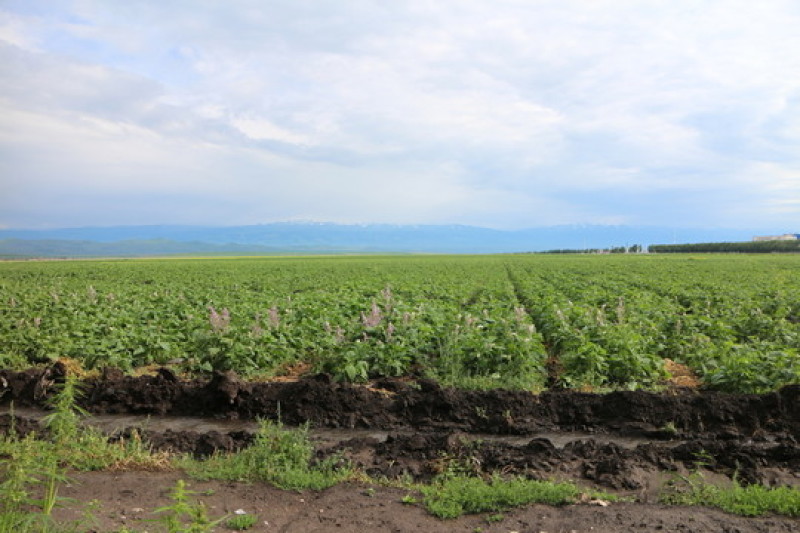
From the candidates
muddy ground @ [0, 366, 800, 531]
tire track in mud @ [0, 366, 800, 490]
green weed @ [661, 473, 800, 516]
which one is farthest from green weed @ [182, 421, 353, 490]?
green weed @ [661, 473, 800, 516]

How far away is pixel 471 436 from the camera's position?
7320 mm

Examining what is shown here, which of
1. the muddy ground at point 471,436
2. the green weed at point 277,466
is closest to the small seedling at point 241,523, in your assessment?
the muddy ground at point 471,436

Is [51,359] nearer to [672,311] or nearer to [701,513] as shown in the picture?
[701,513]

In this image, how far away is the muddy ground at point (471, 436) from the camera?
4898mm

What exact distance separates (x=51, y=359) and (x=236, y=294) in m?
11.2

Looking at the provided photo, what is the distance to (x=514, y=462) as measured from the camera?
5.95 meters

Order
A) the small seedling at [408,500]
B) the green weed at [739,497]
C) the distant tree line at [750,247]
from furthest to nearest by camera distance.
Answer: the distant tree line at [750,247] → the small seedling at [408,500] → the green weed at [739,497]

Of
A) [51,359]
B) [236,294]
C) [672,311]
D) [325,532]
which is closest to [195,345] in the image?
[51,359]

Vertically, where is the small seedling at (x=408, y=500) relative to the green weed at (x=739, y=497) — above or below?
below

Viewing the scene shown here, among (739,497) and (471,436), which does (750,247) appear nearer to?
→ (471,436)

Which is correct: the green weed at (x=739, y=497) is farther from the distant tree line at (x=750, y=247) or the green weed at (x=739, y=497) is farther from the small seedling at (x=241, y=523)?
the distant tree line at (x=750, y=247)

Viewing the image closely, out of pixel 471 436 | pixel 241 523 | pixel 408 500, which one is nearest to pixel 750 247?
pixel 471 436

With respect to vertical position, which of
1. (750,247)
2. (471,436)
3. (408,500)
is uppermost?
(750,247)

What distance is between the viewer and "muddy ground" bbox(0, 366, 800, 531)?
4.90 metres
